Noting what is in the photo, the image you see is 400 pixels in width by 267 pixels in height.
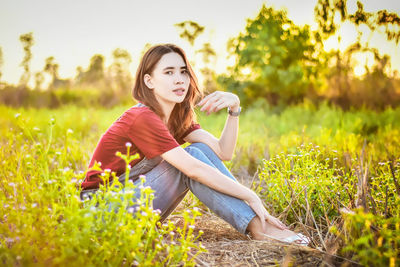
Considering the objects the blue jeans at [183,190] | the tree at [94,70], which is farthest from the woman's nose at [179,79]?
the tree at [94,70]

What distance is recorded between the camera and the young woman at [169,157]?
74.7 inches

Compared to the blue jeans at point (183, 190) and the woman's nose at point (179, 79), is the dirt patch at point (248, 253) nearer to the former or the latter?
the blue jeans at point (183, 190)

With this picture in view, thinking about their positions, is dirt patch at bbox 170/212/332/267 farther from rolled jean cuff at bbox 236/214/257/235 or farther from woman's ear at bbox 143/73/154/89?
woman's ear at bbox 143/73/154/89

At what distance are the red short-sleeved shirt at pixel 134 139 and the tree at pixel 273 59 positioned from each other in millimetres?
6664

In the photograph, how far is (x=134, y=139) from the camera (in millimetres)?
1980

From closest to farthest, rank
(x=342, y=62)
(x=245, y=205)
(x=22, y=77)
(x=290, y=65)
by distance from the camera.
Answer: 1. (x=245, y=205)
2. (x=342, y=62)
3. (x=290, y=65)
4. (x=22, y=77)

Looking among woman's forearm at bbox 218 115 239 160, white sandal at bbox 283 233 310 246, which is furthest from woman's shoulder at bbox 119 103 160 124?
white sandal at bbox 283 233 310 246

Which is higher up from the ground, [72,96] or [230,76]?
[230,76]

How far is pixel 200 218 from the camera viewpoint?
2.47 m

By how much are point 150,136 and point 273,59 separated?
22.6 ft

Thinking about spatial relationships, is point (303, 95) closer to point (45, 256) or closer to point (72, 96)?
point (72, 96)

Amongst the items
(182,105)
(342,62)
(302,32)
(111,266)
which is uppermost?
(302,32)

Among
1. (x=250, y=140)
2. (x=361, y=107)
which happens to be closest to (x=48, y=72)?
(x=250, y=140)

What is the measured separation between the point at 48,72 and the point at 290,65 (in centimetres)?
675
